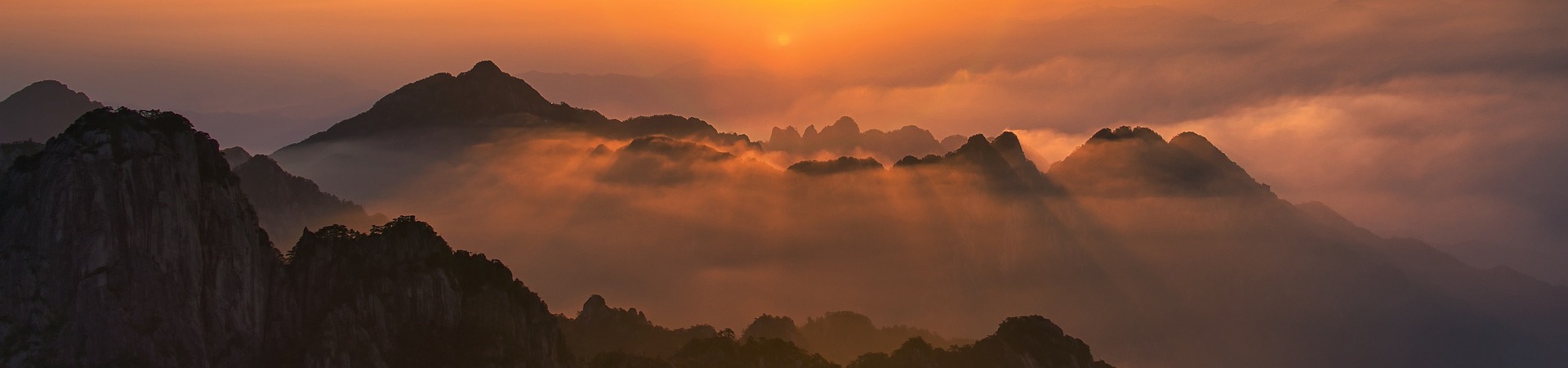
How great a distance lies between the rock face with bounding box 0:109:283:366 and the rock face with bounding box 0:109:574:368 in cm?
11

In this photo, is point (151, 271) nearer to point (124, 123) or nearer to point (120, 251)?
point (120, 251)

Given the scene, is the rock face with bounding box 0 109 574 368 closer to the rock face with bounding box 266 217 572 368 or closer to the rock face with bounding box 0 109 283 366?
the rock face with bounding box 0 109 283 366

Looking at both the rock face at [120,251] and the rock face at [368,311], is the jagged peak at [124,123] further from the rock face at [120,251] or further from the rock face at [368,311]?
the rock face at [368,311]

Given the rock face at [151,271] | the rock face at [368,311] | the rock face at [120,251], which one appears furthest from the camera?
the rock face at [368,311]

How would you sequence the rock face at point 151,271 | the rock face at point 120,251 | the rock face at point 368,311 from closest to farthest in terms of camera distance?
the rock face at point 120,251 < the rock face at point 151,271 < the rock face at point 368,311

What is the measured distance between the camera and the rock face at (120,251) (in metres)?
167

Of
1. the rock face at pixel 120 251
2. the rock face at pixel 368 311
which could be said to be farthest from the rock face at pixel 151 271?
the rock face at pixel 368 311

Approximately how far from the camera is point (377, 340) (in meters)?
190

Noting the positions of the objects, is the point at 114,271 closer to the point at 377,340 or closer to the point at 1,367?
the point at 1,367

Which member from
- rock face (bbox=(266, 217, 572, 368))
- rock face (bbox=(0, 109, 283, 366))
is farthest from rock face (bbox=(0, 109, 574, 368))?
rock face (bbox=(266, 217, 572, 368))

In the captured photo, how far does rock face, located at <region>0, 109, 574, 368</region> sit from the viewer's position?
168m

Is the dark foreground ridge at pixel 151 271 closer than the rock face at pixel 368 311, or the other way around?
the dark foreground ridge at pixel 151 271

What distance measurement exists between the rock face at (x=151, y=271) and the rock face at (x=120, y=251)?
112 mm

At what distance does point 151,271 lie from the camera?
560 feet
